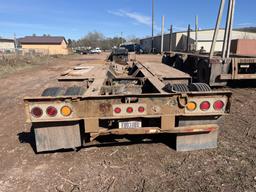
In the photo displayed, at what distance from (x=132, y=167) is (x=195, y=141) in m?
1.06

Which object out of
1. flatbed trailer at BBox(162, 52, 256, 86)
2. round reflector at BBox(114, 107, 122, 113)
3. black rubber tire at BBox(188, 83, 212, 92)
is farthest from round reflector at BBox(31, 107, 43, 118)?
flatbed trailer at BBox(162, 52, 256, 86)

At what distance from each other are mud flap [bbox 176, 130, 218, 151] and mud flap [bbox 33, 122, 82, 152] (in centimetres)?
150

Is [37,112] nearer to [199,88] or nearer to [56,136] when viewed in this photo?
[56,136]

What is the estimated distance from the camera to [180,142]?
3258 millimetres

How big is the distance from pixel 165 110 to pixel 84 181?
53.4 inches

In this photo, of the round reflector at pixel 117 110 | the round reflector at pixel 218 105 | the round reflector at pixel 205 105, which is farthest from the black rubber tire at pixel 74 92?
the round reflector at pixel 218 105

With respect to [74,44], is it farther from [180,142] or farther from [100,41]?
[180,142]

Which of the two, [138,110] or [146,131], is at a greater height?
[138,110]

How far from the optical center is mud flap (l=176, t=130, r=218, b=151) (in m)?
3.25

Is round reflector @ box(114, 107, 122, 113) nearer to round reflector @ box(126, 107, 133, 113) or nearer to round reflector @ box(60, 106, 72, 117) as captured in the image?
round reflector @ box(126, 107, 133, 113)

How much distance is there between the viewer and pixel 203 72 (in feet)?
24.8

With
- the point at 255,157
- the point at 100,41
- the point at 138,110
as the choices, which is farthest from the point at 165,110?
the point at 100,41

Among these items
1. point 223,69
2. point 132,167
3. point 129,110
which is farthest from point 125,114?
point 223,69

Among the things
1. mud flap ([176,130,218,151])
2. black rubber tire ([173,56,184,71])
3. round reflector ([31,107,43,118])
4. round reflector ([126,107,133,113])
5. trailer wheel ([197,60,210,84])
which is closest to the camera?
round reflector ([31,107,43,118])
